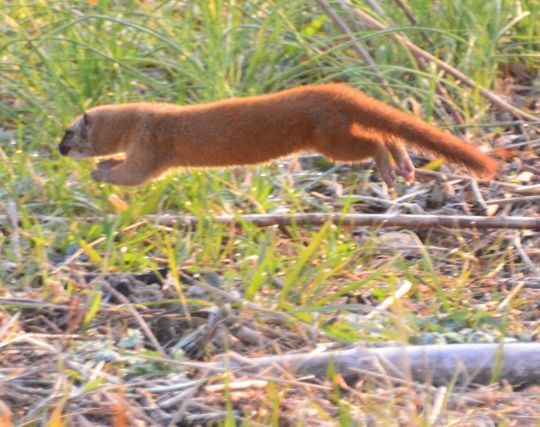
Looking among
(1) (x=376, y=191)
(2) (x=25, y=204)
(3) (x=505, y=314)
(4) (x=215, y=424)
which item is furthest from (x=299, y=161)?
(4) (x=215, y=424)

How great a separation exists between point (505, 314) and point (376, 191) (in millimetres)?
867

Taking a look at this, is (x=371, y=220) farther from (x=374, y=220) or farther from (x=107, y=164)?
(x=107, y=164)

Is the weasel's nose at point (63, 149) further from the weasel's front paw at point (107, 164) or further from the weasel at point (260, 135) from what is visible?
the weasel's front paw at point (107, 164)

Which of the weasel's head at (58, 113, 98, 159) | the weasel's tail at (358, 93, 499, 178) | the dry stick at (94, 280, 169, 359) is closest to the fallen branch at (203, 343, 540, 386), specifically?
the dry stick at (94, 280, 169, 359)

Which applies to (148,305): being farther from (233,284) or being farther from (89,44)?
(89,44)

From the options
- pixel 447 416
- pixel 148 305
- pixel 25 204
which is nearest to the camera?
pixel 447 416

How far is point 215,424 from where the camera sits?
2.54 m

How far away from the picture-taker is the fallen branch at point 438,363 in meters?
2.58

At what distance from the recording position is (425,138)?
3.15m

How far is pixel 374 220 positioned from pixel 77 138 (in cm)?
93

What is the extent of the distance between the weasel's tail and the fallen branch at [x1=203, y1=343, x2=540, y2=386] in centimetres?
65

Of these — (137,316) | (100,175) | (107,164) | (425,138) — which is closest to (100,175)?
(100,175)

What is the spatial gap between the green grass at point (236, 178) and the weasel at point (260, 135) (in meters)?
0.13

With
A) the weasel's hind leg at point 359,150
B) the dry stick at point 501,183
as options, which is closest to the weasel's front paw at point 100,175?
the weasel's hind leg at point 359,150
